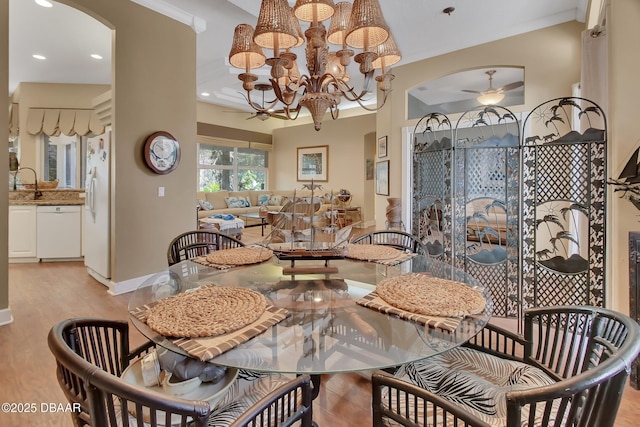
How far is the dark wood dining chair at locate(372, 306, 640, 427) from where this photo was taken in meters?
0.72

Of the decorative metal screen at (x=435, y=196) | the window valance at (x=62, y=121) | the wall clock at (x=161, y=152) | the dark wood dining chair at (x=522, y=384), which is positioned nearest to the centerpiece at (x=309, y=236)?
the dark wood dining chair at (x=522, y=384)

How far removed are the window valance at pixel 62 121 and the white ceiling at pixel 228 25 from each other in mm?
846

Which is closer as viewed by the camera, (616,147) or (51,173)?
(616,147)

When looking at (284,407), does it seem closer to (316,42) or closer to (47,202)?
(316,42)

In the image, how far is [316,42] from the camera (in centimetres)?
193

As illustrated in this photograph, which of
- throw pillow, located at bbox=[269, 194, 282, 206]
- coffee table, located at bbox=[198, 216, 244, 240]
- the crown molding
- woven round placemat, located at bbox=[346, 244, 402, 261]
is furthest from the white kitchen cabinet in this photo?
throw pillow, located at bbox=[269, 194, 282, 206]

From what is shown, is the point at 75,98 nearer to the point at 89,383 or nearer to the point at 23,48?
the point at 23,48

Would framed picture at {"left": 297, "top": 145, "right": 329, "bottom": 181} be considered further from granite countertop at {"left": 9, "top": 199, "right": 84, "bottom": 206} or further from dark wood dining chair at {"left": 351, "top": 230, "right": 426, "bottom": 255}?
dark wood dining chair at {"left": 351, "top": 230, "right": 426, "bottom": 255}

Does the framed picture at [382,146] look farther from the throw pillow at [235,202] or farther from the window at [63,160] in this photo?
the window at [63,160]

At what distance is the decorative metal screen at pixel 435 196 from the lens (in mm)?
2889

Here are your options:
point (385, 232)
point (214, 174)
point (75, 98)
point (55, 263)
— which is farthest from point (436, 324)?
point (214, 174)

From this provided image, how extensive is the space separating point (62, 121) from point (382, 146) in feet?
20.1

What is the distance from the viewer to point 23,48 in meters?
4.79

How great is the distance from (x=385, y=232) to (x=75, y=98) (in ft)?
23.1
